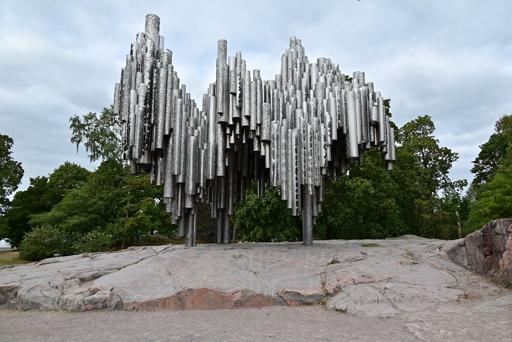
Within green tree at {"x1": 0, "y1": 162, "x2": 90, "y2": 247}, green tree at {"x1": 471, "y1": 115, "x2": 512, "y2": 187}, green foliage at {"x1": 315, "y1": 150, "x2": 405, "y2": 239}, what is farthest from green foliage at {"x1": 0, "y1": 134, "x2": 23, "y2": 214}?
green tree at {"x1": 471, "y1": 115, "x2": 512, "y2": 187}

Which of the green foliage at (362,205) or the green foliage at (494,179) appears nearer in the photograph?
the green foliage at (494,179)

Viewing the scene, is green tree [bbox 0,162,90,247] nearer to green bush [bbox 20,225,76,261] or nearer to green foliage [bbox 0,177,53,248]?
green foliage [bbox 0,177,53,248]

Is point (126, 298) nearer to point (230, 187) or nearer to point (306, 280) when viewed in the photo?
point (306, 280)

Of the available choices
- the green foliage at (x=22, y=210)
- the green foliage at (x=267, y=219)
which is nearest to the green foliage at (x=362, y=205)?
the green foliage at (x=267, y=219)

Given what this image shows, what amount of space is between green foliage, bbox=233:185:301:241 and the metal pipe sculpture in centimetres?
1148

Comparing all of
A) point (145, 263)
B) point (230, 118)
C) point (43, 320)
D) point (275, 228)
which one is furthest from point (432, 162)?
point (43, 320)

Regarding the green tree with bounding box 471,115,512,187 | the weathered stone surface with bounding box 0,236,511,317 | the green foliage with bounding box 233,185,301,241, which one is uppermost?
the green tree with bounding box 471,115,512,187

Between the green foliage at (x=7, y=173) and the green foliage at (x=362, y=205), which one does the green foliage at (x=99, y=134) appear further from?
the green foliage at (x=362, y=205)

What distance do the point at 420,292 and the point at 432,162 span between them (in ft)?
103

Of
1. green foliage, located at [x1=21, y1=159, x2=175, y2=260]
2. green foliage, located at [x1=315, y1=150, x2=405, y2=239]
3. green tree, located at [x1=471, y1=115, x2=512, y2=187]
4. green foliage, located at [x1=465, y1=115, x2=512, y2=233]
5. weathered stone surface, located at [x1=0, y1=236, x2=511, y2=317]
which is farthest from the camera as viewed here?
green tree, located at [x1=471, y1=115, x2=512, y2=187]

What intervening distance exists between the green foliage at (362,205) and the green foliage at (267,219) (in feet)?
8.27

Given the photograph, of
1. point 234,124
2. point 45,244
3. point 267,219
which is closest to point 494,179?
point 267,219

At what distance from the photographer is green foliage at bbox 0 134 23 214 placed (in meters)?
41.2

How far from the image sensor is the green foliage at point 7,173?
4119 cm
